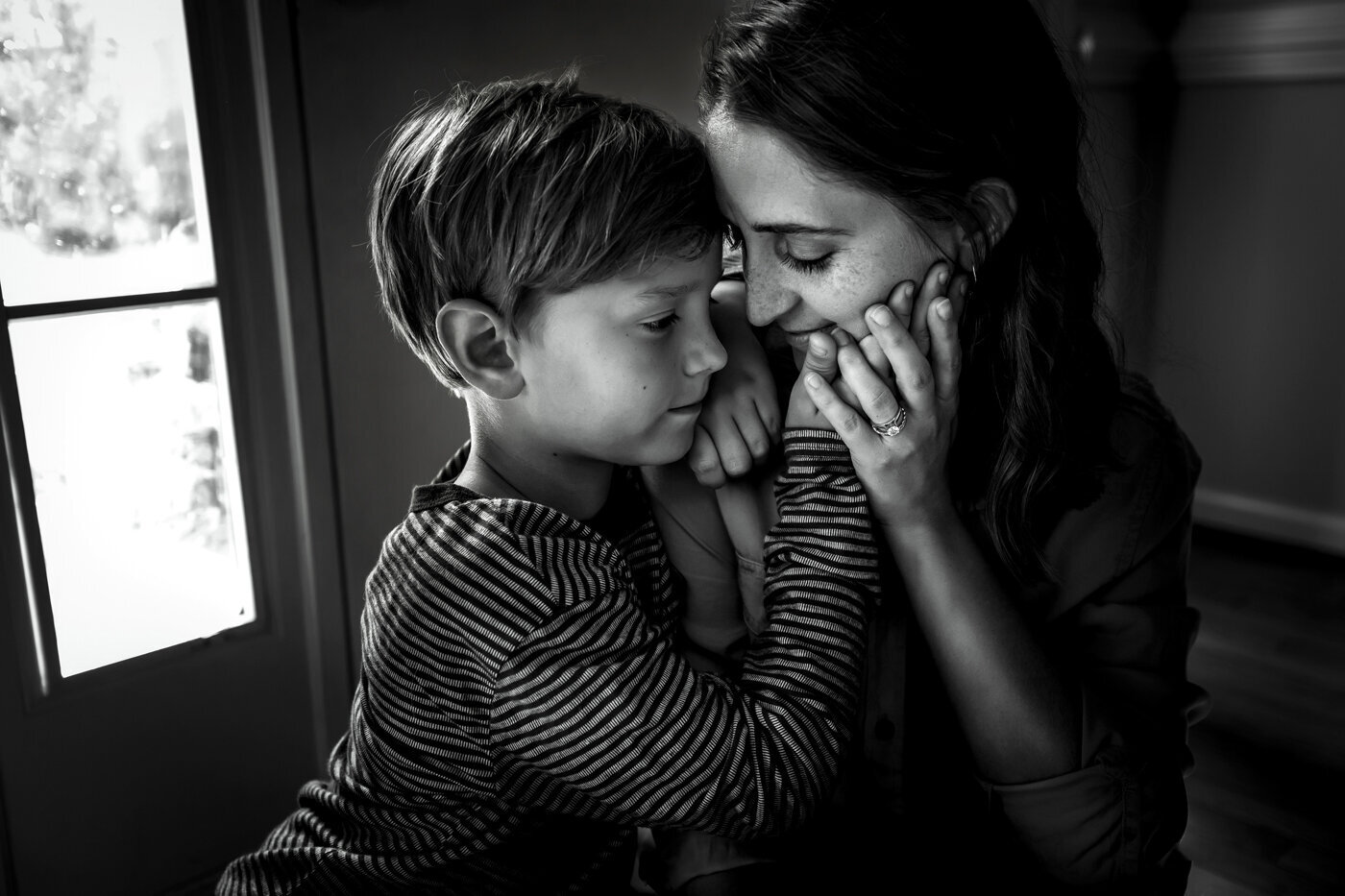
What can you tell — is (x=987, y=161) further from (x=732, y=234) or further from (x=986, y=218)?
(x=732, y=234)

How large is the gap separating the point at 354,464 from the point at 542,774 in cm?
84

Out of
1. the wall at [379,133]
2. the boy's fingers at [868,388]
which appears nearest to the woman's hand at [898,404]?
the boy's fingers at [868,388]

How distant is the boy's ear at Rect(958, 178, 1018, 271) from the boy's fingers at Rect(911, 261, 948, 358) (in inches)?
1.6

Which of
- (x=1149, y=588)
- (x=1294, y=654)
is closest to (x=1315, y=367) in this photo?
(x=1294, y=654)

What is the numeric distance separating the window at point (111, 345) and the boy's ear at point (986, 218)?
1.00 meters

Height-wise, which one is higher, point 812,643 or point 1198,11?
point 1198,11

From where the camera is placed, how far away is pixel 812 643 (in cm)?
89

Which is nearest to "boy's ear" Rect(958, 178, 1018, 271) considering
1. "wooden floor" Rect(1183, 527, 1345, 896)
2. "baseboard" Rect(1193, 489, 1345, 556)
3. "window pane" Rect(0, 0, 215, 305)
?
"window pane" Rect(0, 0, 215, 305)

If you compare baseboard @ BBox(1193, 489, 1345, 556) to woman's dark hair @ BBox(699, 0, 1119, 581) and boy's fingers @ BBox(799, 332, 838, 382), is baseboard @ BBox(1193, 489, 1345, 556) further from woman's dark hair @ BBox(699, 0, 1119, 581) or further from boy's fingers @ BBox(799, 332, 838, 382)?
boy's fingers @ BBox(799, 332, 838, 382)

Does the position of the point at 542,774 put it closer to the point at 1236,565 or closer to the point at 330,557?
the point at 330,557

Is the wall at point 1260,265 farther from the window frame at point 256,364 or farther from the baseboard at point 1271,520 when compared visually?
the window frame at point 256,364

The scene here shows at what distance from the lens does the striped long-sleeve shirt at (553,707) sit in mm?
829

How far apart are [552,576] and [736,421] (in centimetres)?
28

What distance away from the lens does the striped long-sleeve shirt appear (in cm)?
83
